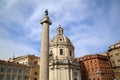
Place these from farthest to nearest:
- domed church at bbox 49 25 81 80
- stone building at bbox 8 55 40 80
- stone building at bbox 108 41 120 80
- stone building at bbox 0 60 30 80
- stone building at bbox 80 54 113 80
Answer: stone building at bbox 108 41 120 80 < stone building at bbox 80 54 113 80 < stone building at bbox 8 55 40 80 < domed church at bbox 49 25 81 80 < stone building at bbox 0 60 30 80

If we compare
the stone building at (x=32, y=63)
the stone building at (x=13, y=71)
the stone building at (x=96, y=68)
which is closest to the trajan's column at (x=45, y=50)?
the stone building at (x=13, y=71)

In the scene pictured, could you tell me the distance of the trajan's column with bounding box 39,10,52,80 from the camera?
73.6ft

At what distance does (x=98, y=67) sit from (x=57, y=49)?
539 inches

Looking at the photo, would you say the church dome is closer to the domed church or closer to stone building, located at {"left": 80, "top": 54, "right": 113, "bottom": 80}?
the domed church

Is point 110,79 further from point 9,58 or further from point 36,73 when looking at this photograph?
point 9,58

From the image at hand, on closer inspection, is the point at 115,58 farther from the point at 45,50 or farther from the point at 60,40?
the point at 45,50

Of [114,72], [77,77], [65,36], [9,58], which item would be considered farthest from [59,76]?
[9,58]

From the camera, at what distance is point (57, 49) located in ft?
163

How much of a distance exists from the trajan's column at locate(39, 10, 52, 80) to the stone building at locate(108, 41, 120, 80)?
31151 millimetres

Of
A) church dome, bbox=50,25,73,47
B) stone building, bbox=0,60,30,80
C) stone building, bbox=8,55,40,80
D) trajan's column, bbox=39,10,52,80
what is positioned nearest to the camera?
trajan's column, bbox=39,10,52,80

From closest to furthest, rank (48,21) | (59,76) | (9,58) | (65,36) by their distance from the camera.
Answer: (48,21), (59,76), (65,36), (9,58)

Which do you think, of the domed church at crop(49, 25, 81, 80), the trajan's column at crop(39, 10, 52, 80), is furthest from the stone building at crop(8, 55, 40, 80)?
the trajan's column at crop(39, 10, 52, 80)

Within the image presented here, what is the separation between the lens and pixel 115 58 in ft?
163

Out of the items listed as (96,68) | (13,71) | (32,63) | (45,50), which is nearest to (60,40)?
(32,63)
